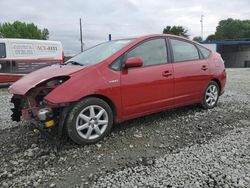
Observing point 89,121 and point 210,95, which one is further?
point 210,95

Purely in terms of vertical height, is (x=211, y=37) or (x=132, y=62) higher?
(x=211, y=37)

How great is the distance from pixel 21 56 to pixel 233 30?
80.9 metres

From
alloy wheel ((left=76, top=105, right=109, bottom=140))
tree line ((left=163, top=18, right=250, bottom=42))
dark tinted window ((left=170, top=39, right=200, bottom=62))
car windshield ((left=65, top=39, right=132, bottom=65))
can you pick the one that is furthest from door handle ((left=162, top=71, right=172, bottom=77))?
tree line ((left=163, top=18, right=250, bottom=42))

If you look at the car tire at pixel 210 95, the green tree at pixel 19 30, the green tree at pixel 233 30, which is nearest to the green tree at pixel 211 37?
the green tree at pixel 233 30

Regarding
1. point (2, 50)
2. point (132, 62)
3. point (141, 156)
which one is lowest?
point (141, 156)

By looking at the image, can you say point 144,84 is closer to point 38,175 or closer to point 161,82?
point 161,82

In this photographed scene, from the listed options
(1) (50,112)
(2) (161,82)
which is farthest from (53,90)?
(2) (161,82)

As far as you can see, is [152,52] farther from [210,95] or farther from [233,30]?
[233,30]

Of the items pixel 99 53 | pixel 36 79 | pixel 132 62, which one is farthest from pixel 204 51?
pixel 36 79

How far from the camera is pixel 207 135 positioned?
411 centimetres

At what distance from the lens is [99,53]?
4484 millimetres

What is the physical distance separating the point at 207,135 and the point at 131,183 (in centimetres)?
185

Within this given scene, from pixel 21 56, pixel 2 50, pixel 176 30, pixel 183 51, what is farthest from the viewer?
pixel 176 30

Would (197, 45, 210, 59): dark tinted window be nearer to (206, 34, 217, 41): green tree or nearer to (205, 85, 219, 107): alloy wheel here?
(205, 85, 219, 107): alloy wheel
